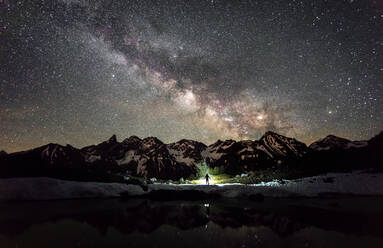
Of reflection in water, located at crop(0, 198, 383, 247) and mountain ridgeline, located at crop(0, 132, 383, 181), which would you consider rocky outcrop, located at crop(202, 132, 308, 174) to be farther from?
reflection in water, located at crop(0, 198, 383, 247)

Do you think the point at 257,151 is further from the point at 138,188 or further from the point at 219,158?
the point at 138,188

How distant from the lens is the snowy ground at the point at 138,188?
24859 mm

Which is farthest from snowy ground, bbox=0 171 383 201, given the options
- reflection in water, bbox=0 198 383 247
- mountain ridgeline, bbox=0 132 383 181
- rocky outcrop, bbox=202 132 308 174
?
rocky outcrop, bbox=202 132 308 174

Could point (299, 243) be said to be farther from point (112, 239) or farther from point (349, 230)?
point (112, 239)

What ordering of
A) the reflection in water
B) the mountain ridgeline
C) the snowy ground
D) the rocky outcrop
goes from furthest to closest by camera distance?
the rocky outcrop → the mountain ridgeline → the snowy ground → the reflection in water

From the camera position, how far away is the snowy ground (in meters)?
24.9

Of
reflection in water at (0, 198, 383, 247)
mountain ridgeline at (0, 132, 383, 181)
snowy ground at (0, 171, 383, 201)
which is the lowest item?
reflection in water at (0, 198, 383, 247)

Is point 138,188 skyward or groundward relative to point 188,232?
skyward

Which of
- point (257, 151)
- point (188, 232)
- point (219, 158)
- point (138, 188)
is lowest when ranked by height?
point (188, 232)

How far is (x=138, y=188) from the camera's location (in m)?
32.7

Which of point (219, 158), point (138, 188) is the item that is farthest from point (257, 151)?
point (138, 188)

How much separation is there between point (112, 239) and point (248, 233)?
5626 mm

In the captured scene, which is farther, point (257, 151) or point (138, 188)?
point (257, 151)

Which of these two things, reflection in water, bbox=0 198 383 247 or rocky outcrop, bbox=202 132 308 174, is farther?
rocky outcrop, bbox=202 132 308 174
